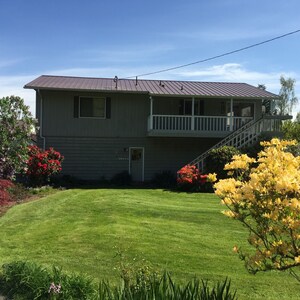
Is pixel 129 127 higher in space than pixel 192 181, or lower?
higher

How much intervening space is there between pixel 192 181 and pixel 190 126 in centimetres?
513

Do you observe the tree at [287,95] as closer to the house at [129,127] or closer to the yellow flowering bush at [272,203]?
the house at [129,127]

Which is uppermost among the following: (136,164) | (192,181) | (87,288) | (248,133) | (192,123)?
(192,123)

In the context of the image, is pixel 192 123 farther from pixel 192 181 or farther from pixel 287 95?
pixel 287 95

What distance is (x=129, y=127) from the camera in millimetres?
23344

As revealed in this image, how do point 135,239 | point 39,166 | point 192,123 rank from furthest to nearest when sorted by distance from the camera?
1. point 192,123
2. point 39,166
3. point 135,239

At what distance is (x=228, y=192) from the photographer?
3873 millimetres

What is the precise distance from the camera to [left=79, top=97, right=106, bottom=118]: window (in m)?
23.1

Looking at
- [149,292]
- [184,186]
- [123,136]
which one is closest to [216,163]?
[184,186]

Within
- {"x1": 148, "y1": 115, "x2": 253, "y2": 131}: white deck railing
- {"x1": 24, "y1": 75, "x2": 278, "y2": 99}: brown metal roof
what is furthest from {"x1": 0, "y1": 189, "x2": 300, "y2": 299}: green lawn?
{"x1": 24, "y1": 75, "x2": 278, "y2": 99}: brown metal roof

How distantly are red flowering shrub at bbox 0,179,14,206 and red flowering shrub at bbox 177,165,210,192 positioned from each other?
23.3 feet

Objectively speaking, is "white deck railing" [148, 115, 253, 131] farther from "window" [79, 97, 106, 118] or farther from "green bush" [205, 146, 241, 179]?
"green bush" [205, 146, 241, 179]

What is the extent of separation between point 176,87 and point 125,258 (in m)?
18.9

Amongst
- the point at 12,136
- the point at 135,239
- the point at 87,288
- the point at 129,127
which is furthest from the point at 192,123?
the point at 87,288
